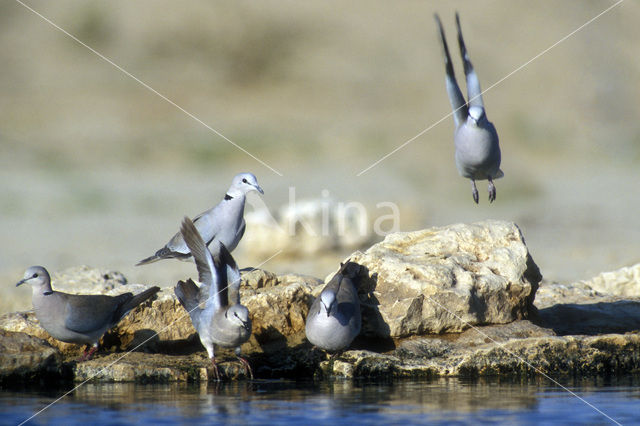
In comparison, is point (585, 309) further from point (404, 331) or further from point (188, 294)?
point (188, 294)

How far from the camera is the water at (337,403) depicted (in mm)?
5883

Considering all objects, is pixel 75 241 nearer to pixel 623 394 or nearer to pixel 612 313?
pixel 612 313

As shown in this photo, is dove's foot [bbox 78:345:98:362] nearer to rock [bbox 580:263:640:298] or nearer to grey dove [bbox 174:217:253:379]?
grey dove [bbox 174:217:253:379]

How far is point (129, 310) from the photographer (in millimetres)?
7965

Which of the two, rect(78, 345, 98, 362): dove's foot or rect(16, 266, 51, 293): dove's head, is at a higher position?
rect(16, 266, 51, 293): dove's head

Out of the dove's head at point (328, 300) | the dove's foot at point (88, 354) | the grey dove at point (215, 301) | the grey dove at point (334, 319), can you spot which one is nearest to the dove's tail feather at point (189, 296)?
the grey dove at point (215, 301)

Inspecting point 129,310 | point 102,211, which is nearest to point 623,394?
point 129,310

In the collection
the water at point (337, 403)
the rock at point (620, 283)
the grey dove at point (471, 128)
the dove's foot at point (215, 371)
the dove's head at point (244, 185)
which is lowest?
the water at point (337, 403)

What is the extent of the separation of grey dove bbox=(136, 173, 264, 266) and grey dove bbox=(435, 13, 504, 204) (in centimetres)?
181

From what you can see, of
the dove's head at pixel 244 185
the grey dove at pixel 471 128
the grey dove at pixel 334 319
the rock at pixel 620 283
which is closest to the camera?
the grey dove at pixel 334 319

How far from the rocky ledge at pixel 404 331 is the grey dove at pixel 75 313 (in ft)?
0.69

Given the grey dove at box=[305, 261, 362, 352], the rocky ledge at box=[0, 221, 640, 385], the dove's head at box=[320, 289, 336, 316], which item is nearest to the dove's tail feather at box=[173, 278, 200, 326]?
the rocky ledge at box=[0, 221, 640, 385]

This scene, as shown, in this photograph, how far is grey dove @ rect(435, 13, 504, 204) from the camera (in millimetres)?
8352

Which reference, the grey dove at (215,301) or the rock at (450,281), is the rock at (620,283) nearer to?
Answer: the rock at (450,281)
